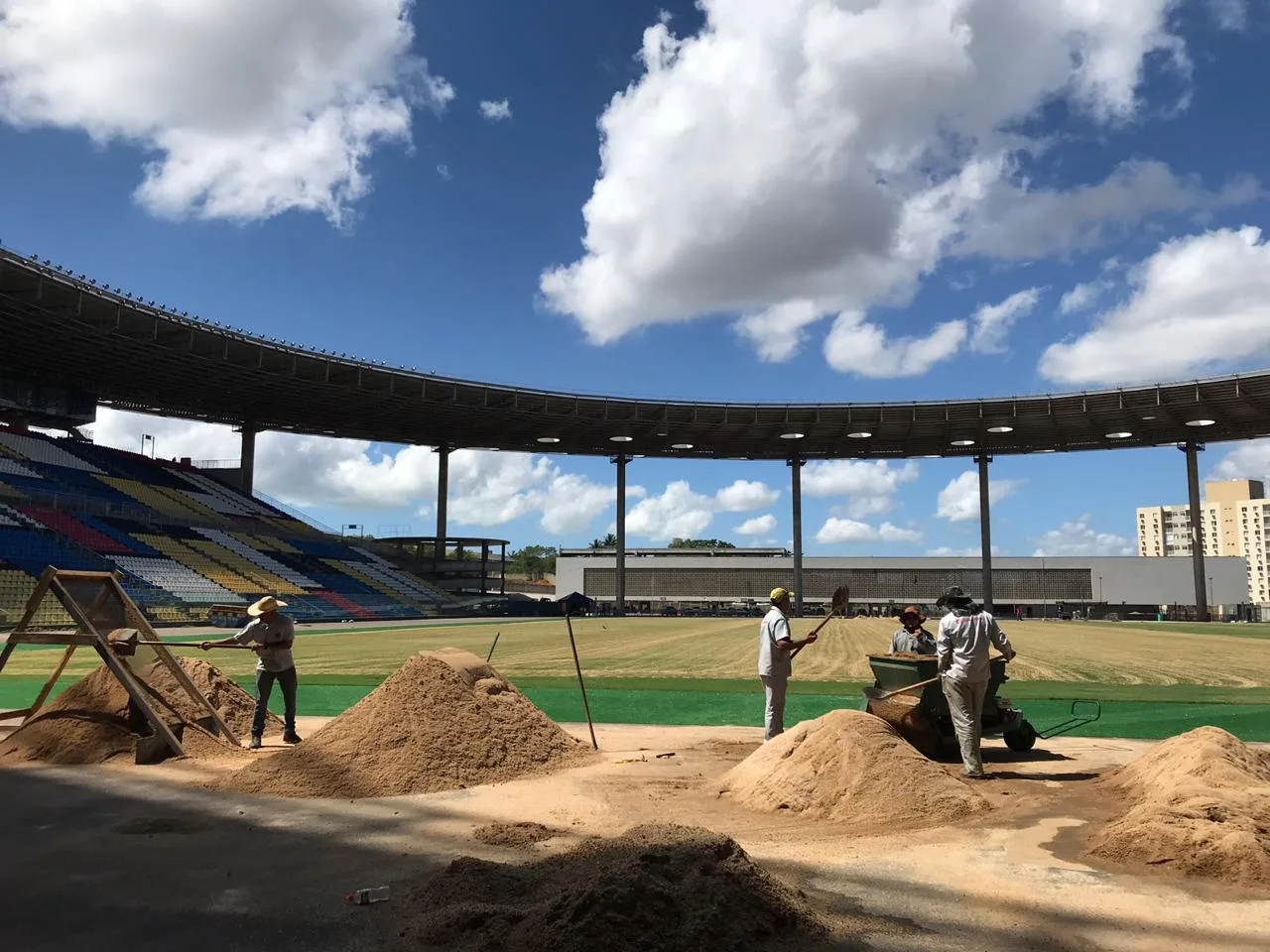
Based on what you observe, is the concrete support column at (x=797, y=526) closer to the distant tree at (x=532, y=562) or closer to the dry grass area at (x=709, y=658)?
the dry grass area at (x=709, y=658)

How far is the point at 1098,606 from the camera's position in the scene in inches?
3730

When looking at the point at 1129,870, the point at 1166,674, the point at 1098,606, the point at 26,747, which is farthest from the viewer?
the point at 1098,606

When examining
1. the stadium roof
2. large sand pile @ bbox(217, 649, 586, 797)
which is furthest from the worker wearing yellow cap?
the stadium roof

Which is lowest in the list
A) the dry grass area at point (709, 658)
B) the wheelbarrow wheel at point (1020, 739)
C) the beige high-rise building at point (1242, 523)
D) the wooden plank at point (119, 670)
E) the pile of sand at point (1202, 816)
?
the dry grass area at point (709, 658)

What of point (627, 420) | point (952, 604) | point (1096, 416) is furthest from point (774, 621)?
point (1096, 416)

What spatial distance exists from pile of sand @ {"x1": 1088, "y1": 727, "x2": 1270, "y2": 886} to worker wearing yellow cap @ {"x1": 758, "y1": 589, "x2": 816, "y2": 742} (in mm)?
3113

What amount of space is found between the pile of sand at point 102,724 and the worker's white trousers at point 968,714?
25.1 ft

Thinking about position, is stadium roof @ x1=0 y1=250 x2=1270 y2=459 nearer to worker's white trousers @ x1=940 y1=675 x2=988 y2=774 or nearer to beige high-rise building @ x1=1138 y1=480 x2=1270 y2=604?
worker's white trousers @ x1=940 y1=675 x2=988 y2=774

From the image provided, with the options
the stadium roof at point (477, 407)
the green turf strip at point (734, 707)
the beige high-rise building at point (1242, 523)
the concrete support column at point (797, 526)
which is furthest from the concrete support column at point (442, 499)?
the beige high-rise building at point (1242, 523)

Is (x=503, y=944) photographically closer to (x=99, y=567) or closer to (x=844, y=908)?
(x=844, y=908)

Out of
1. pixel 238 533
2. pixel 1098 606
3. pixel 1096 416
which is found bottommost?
pixel 1098 606

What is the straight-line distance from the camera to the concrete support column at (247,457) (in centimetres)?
6444

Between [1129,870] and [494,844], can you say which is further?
[494,844]

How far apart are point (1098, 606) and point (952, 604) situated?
99010 mm
